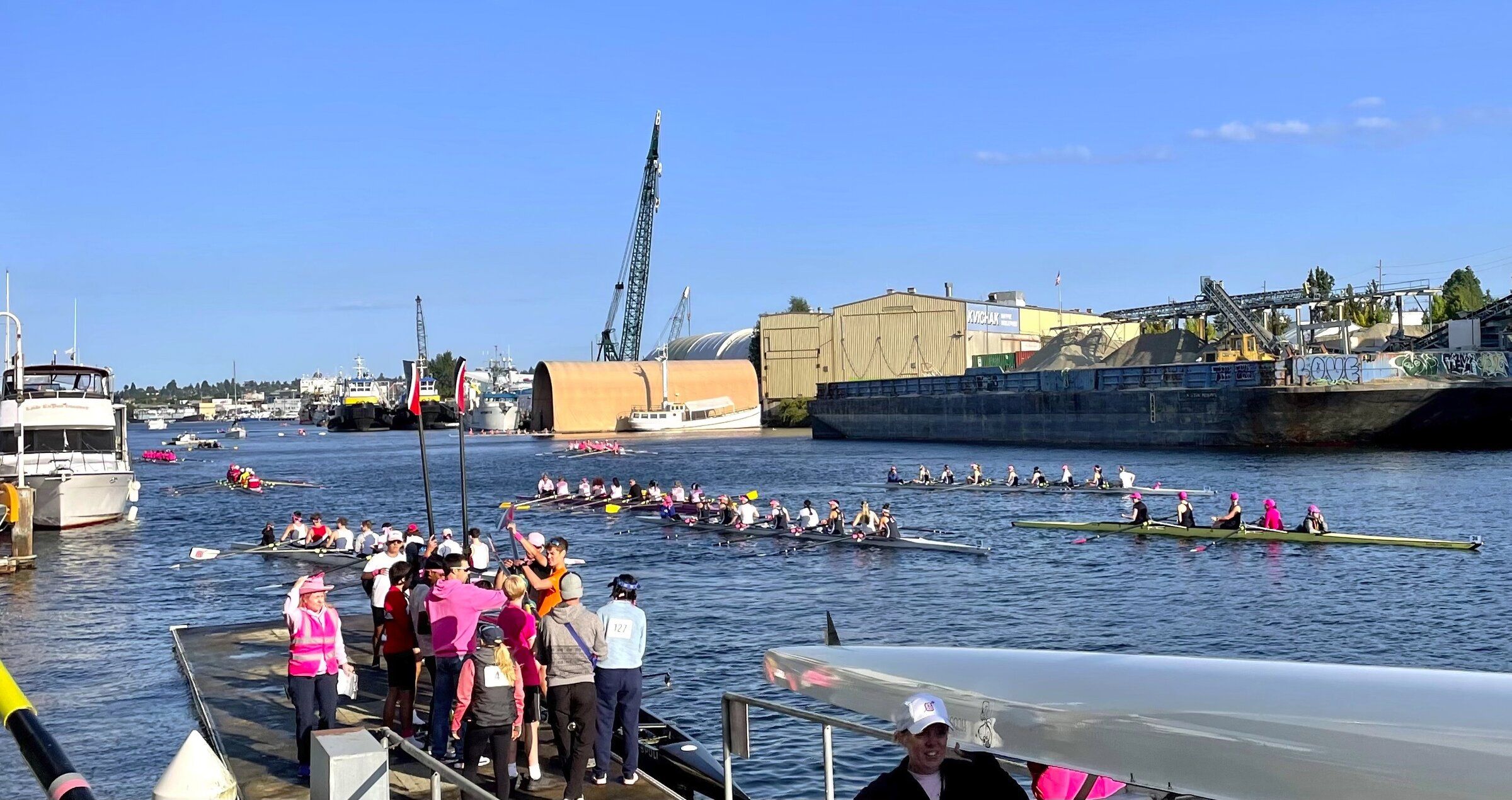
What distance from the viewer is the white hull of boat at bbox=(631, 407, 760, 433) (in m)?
139

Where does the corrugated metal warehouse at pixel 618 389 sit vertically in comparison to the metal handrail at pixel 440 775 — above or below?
above

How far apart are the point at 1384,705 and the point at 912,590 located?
84.3 ft

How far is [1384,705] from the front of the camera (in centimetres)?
551

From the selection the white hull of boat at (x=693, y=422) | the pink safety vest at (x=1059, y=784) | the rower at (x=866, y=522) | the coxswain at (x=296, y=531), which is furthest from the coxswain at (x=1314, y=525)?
the white hull of boat at (x=693, y=422)

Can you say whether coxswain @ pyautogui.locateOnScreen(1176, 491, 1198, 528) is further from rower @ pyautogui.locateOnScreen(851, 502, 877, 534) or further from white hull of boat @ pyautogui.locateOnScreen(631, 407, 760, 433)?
white hull of boat @ pyautogui.locateOnScreen(631, 407, 760, 433)

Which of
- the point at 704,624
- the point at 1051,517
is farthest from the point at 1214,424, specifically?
the point at 704,624

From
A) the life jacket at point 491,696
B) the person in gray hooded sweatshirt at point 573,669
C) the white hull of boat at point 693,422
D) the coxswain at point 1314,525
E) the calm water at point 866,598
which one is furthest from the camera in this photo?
the white hull of boat at point 693,422

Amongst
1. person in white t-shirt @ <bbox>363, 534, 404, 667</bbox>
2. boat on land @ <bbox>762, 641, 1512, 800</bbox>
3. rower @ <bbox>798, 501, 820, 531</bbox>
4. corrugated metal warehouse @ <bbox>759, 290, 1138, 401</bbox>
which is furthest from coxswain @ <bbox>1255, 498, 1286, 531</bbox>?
corrugated metal warehouse @ <bbox>759, 290, 1138, 401</bbox>

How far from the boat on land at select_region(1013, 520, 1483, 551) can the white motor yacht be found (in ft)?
119

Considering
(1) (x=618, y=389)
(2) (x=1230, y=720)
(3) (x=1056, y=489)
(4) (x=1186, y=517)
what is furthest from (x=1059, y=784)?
(1) (x=618, y=389)

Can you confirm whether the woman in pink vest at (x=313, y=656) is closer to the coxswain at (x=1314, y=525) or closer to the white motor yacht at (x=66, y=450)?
the coxswain at (x=1314, y=525)

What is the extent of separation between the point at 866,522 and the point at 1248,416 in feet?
158

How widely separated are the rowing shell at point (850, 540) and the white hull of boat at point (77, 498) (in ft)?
74.6

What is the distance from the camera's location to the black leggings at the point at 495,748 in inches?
429
